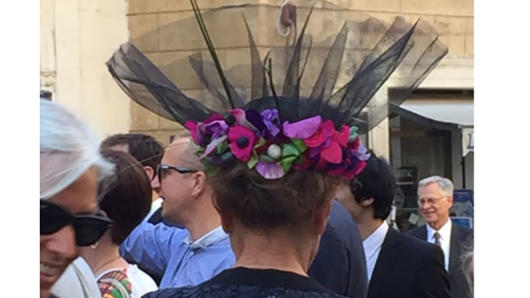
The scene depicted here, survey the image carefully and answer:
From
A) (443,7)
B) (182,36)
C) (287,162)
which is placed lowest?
(287,162)

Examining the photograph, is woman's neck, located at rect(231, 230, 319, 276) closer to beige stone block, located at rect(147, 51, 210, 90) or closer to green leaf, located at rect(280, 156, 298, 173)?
green leaf, located at rect(280, 156, 298, 173)

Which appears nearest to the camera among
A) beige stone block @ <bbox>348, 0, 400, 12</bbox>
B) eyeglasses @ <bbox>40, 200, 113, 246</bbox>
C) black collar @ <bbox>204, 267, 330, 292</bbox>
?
eyeglasses @ <bbox>40, 200, 113, 246</bbox>

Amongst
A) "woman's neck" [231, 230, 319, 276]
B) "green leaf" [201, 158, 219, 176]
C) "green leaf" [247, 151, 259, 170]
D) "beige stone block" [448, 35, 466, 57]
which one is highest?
"beige stone block" [448, 35, 466, 57]

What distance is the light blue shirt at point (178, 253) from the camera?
2330mm

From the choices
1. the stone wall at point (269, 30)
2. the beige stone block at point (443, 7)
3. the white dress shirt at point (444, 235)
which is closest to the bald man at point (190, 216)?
the stone wall at point (269, 30)

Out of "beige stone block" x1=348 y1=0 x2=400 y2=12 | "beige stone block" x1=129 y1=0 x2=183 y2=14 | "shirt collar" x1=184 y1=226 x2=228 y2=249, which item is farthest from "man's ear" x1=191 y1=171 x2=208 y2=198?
"beige stone block" x1=129 y1=0 x2=183 y2=14

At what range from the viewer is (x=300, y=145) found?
60.1 inches

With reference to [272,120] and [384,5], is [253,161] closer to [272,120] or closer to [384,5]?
[272,120]

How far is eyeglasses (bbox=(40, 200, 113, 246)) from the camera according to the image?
1.36 meters

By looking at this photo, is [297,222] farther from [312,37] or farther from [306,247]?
[312,37]

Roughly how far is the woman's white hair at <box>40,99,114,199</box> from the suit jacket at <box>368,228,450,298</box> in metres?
1.65

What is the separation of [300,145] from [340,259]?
3.30 feet

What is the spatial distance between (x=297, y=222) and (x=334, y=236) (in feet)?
3.25

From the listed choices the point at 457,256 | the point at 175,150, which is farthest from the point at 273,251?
the point at 457,256
